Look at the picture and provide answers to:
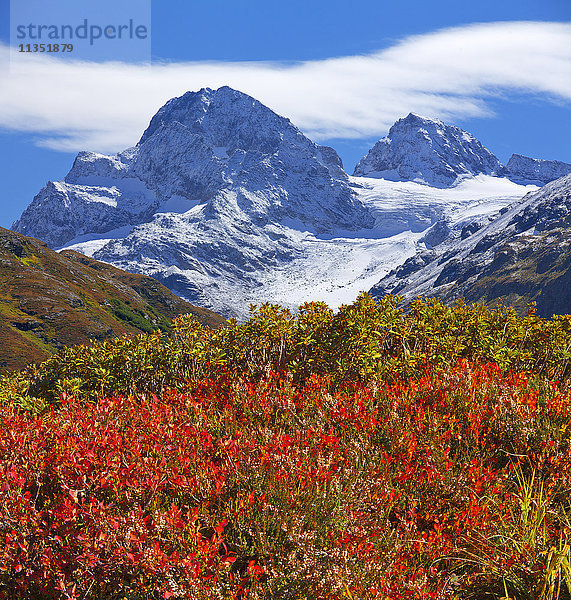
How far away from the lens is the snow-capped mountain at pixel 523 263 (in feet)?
401

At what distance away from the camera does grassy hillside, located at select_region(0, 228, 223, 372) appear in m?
72.6

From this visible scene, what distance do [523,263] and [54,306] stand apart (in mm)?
135794

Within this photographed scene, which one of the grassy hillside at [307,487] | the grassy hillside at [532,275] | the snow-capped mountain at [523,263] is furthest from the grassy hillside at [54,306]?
the snow-capped mountain at [523,263]

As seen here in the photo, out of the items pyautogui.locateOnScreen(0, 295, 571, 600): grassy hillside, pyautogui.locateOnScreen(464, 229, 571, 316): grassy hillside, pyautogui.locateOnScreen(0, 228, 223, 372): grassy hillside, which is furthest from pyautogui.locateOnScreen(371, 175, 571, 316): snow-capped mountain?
pyautogui.locateOnScreen(0, 295, 571, 600): grassy hillside

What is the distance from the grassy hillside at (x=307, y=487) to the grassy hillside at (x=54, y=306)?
2238 inches

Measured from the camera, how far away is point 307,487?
141 inches

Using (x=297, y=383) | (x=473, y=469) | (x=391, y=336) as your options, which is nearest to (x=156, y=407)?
(x=297, y=383)

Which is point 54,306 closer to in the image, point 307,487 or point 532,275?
point 307,487

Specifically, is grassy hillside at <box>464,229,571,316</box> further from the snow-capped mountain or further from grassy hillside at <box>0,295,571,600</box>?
grassy hillside at <box>0,295,571,600</box>

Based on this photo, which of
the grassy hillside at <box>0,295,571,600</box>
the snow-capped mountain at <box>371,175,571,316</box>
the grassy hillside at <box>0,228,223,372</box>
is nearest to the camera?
the grassy hillside at <box>0,295,571,600</box>

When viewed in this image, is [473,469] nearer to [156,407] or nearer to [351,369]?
[351,369]

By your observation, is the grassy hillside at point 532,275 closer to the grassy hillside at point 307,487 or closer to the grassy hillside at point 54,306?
the grassy hillside at point 54,306

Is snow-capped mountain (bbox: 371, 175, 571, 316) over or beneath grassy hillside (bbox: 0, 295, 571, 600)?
beneath

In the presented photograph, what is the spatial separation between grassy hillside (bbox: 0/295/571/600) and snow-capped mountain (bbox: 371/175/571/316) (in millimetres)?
121153
